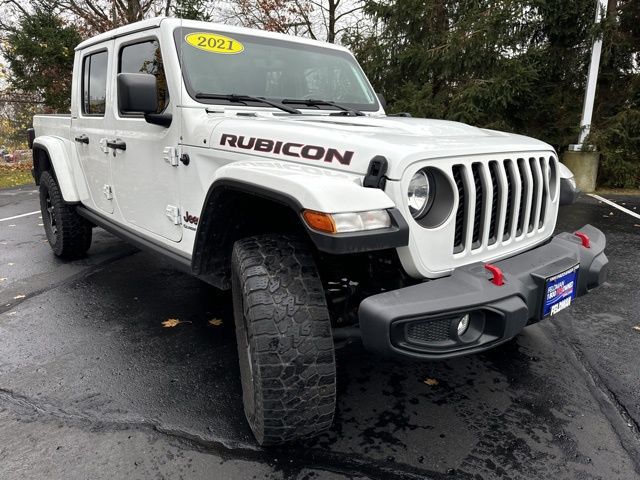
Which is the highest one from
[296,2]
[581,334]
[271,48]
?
[296,2]

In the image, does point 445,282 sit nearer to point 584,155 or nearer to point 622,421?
point 622,421

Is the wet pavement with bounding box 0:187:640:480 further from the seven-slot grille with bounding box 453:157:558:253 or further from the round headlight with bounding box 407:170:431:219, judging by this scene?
the round headlight with bounding box 407:170:431:219

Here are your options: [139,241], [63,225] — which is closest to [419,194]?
[139,241]

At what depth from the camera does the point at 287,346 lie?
1.91 meters

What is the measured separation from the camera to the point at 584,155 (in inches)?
394

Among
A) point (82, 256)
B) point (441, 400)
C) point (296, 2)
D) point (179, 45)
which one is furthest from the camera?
point (296, 2)

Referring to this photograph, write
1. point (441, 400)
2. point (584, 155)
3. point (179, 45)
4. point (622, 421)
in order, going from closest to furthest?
point (622, 421) < point (441, 400) < point (179, 45) < point (584, 155)

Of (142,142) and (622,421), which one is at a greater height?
(142,142)

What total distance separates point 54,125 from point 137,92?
2.92 metres

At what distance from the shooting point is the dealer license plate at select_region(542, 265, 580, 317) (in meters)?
2.13

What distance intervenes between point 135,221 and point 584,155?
31.1 feet

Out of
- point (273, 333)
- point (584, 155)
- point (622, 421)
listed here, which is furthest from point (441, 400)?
point (584, 155)

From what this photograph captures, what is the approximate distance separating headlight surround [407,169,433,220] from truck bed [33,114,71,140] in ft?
12.2

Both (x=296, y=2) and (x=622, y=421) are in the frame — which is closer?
(x=622, y=421)
